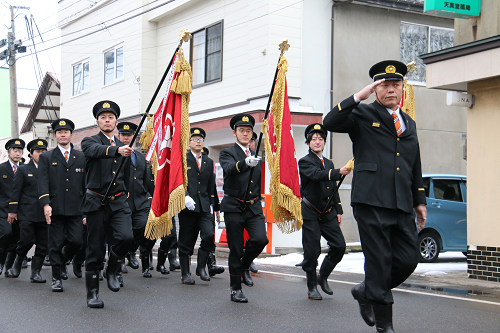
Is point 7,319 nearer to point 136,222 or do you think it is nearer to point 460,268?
point 136,222

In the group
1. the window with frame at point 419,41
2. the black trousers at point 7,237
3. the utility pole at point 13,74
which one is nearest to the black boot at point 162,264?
the black trousers at point 7,237

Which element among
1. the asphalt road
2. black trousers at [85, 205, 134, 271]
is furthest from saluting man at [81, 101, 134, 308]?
the asphalt road

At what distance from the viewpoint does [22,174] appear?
987 cm

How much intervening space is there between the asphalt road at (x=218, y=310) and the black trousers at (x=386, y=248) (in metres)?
0.85

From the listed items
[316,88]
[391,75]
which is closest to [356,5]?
[316,88]

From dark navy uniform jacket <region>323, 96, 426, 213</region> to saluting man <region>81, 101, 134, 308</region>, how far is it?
9.34 feet

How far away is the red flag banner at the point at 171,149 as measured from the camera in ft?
23.9

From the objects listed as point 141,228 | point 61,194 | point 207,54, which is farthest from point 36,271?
point 207,54

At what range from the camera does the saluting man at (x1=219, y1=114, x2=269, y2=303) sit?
7.08 metres

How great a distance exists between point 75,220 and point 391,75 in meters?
4.98

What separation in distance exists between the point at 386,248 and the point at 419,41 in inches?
506

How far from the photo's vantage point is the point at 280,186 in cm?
739

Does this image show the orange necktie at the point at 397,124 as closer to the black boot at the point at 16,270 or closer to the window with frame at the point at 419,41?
the black boot at the point at 16,270

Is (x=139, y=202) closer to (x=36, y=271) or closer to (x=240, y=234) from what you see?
(x=36, y=271)
